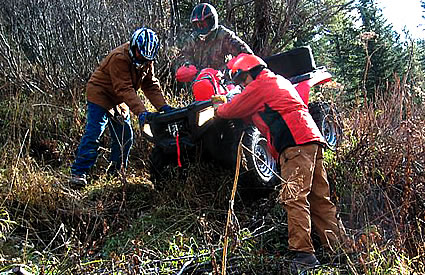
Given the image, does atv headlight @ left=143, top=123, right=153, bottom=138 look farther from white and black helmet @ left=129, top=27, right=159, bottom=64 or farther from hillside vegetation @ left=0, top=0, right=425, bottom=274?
white and black helmet @ left=129, top=27, right=159, bottom=64

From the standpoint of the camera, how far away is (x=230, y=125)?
432 cm

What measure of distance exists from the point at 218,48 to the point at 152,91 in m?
1.31

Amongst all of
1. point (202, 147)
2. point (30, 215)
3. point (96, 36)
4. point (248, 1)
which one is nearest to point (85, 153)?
point (30, 215)

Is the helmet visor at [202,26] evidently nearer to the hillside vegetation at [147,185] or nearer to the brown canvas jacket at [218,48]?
the brown canvas jacket at [218,48]

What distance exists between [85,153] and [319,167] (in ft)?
8.21

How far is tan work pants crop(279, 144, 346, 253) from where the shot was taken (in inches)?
128

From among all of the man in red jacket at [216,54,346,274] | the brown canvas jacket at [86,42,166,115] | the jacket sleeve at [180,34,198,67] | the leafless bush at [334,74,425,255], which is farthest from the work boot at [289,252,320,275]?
the jacket sleeve at [180,34,198,67]

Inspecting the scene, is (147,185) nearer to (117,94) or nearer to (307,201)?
(117,94)

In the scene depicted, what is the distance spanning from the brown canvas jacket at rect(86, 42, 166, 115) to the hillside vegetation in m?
0.79

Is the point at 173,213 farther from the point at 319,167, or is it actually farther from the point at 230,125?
the point at 319,167

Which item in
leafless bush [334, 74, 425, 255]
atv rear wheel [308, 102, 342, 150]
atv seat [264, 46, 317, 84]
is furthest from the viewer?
atv seat [264, 46, 317, 84]

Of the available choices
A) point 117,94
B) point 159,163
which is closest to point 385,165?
point 159,163

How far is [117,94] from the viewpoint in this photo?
4.73 m

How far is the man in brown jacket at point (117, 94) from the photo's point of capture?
4.66 metres
